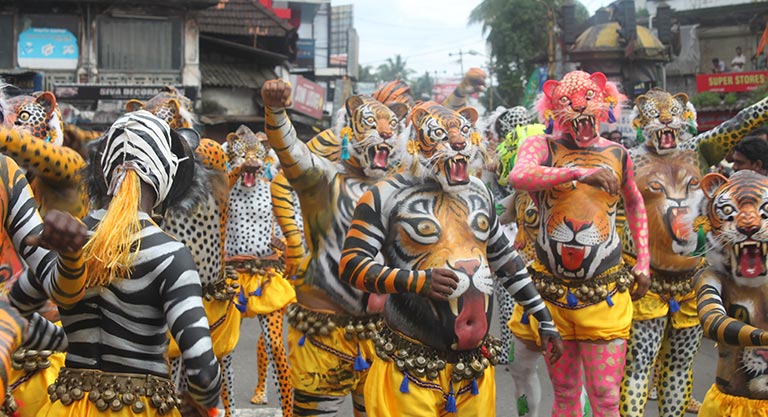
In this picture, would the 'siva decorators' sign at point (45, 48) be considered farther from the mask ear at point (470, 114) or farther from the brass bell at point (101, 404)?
the brass bell at point (101, 404)

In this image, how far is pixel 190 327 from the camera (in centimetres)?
312

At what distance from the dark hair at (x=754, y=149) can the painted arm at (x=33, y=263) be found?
4745 mm

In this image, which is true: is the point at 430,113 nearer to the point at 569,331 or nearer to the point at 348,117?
the point at 348,117

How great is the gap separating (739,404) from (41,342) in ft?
11.3

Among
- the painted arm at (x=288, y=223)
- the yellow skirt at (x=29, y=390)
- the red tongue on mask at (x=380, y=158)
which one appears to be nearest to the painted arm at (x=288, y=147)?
the red tongue on mask at (x=380, y=158)

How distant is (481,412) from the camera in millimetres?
4297

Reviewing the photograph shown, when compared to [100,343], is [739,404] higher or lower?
lower

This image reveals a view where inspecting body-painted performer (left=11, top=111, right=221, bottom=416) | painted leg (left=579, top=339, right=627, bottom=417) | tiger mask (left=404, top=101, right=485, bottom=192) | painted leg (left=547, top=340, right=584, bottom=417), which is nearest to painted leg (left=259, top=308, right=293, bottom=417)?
painted leg (left=547, top=340, right=584, bottom=417)

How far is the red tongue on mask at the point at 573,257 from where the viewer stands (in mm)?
5406

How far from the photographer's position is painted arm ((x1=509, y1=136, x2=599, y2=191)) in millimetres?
5004

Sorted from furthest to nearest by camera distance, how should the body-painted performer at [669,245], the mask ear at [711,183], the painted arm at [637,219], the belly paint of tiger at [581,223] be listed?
the body-painted performer at [669,245]
the painted arm at [637,219]
the belly paint of tiger at [581,223]
the mask ear at [711,183]

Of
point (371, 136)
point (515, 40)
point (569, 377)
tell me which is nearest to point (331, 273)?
point (371, 136)

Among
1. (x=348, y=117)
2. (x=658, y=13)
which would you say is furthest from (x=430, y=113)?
(x=658, y=13)

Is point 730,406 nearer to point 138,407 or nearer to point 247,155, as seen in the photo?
point 138,407
